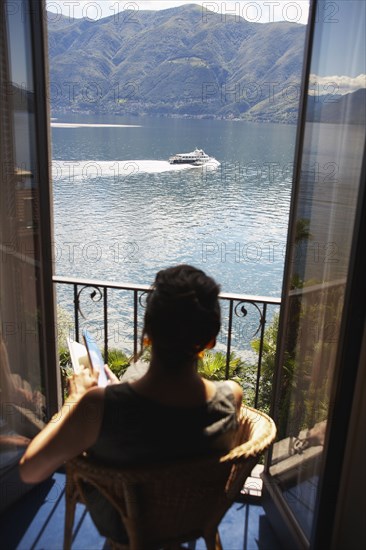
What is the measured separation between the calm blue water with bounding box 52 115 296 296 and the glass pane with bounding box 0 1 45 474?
18489mm

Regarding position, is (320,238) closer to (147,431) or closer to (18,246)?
(147,431)

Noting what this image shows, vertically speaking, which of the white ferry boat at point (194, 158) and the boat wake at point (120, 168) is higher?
the white ferry boat at point (194, 158)

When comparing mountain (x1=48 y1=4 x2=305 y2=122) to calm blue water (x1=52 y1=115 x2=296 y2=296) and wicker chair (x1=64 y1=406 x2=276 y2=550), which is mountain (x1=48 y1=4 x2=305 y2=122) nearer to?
calm blue water (x1=52 y1=115 x2=296 y2=296)

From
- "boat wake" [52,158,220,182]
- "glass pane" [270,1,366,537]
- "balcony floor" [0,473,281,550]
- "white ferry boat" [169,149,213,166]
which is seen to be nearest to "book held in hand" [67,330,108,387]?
"glass pane" [270,1,366,537]

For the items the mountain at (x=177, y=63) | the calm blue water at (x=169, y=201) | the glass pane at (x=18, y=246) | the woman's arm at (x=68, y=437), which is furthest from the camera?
the calm blue water at (x=169, y=201)

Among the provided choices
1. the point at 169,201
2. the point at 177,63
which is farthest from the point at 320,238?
the point at 169,201

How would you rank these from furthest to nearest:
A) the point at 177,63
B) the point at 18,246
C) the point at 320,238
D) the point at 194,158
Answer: the point at 194,158, the point at 177,63, the point at 18,246, the point at 320,238

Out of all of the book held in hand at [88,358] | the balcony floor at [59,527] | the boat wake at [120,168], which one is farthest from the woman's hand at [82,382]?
the boat wake at [120,168]

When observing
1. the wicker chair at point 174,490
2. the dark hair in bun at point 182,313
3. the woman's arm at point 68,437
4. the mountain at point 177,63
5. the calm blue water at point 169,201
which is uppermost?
the mountain at point 177,63

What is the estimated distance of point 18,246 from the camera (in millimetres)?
1940

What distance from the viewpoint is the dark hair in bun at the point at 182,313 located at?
1151 millimetres

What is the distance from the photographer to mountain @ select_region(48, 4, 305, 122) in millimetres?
16203

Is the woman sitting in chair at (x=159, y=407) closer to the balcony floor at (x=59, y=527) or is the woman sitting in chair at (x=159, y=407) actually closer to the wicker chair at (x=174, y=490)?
the wicker chair at (x=174, y=490)

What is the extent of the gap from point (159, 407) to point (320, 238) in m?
0.84
